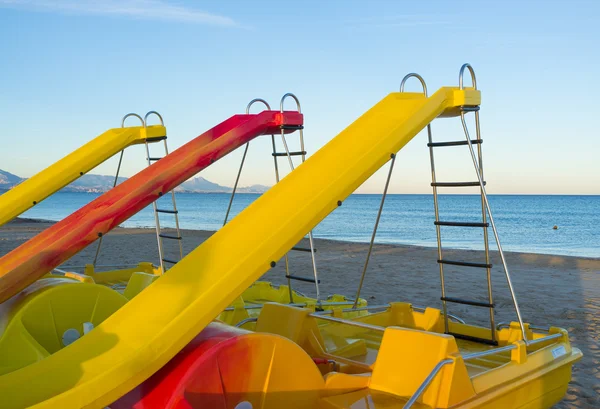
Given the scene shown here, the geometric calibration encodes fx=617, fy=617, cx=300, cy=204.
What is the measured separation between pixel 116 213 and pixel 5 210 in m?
2.65

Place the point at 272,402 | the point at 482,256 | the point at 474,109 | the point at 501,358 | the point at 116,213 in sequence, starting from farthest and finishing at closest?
the point at 482,256
the point at 116,213
the point at 501,358
the point at 474,109
the point at 272,402

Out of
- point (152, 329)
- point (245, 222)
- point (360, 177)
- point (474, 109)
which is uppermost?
point (474, 109)

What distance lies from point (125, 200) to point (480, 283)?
8192mm

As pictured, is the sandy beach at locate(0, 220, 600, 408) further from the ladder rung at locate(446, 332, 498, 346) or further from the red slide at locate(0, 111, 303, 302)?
the red slide at locate(0, 111, 303, 302)

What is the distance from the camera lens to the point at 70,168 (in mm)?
8094

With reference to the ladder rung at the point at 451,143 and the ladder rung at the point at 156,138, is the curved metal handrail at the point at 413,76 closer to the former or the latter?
the ladder rung at the point at 451,143

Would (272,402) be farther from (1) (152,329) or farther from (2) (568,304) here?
(2) (568,304)

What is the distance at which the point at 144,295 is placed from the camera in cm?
375

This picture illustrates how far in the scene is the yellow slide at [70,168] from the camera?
7.71 meters

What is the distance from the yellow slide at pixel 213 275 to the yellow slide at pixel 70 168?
4.54m

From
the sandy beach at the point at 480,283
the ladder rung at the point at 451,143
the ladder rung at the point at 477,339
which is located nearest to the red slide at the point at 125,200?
the ladder rung at the point at 451,143

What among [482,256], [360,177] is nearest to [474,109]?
[360,177]

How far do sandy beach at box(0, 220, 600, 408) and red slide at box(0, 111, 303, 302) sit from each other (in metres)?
3.94

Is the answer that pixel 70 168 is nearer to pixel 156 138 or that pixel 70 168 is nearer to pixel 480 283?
pixel 156 138
